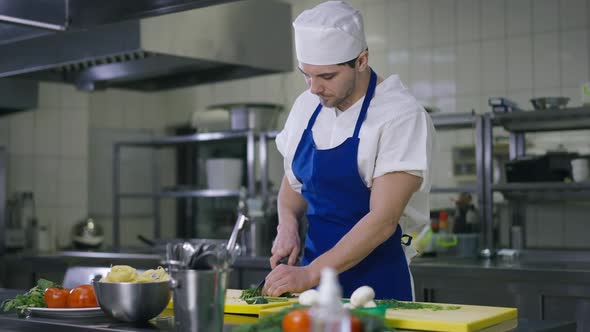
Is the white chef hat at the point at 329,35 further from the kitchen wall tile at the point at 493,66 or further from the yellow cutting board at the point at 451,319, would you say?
the kitchen wall tile at the point at 493,66

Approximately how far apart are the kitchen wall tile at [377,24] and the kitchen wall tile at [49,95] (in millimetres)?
2278

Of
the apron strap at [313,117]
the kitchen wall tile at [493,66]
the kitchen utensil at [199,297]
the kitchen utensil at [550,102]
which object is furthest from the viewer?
the kitchen wall tile at [493,66]

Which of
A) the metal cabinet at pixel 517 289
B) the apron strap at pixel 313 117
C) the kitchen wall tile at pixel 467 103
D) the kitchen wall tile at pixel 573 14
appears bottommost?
the metal cabinet at pixel 517 289

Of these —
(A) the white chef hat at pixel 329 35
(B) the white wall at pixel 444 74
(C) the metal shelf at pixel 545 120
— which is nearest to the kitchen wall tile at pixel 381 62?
(B) the white wall at pixel 444 74

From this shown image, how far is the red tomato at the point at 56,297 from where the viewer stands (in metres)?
1.87

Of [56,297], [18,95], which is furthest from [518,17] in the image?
[56,297]

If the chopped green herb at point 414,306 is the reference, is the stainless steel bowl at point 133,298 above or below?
above

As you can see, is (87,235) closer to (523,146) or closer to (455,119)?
(455,119)

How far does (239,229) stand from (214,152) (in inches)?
178

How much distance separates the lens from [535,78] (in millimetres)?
5441

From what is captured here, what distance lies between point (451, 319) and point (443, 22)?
4.56 metres

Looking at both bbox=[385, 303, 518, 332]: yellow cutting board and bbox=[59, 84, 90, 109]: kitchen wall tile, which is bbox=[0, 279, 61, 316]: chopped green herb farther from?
bbox=[59, 84, 90, 109]: kitchen wall tile

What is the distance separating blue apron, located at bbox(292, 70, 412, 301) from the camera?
214 cm

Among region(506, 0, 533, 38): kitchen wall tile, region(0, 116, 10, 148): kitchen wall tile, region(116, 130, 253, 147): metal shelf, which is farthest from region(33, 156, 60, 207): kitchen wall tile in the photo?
region(506, 0, 533, 38): kitchen wall tile
